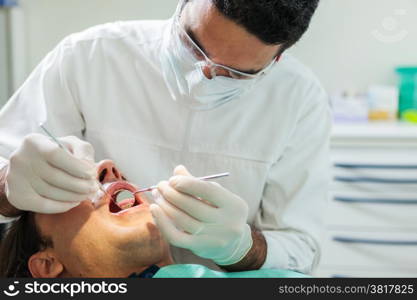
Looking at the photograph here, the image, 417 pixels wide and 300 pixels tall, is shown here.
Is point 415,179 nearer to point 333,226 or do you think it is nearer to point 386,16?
point 333,226

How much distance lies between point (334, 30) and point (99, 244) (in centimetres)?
233

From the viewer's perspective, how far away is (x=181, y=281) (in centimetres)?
130

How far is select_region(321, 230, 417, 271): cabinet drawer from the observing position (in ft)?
9.75

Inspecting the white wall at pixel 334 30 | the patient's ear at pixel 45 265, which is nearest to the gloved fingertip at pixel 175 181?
the patient's ear at pixel 45 265

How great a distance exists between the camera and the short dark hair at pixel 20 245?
150 centimetres

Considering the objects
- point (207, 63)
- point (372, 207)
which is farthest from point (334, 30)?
point (207, 63)

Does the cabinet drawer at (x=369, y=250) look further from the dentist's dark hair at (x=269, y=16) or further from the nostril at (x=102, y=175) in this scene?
the dentist's dark hair at (x=269, y=16)

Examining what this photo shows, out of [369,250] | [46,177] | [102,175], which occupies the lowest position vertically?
[369,250]

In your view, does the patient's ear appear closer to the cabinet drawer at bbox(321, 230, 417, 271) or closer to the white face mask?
the white face mask

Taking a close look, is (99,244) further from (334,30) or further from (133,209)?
(334,30)

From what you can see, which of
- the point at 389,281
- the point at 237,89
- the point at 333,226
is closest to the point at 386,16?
the point at 333,226

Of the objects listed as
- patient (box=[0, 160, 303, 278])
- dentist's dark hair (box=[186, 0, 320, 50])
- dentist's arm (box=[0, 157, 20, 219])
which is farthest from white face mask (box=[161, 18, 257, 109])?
dentist's arm (box=[0, 157, 20, 219])

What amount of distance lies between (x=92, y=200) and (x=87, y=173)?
20 centimetres

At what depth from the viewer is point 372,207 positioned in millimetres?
2955
